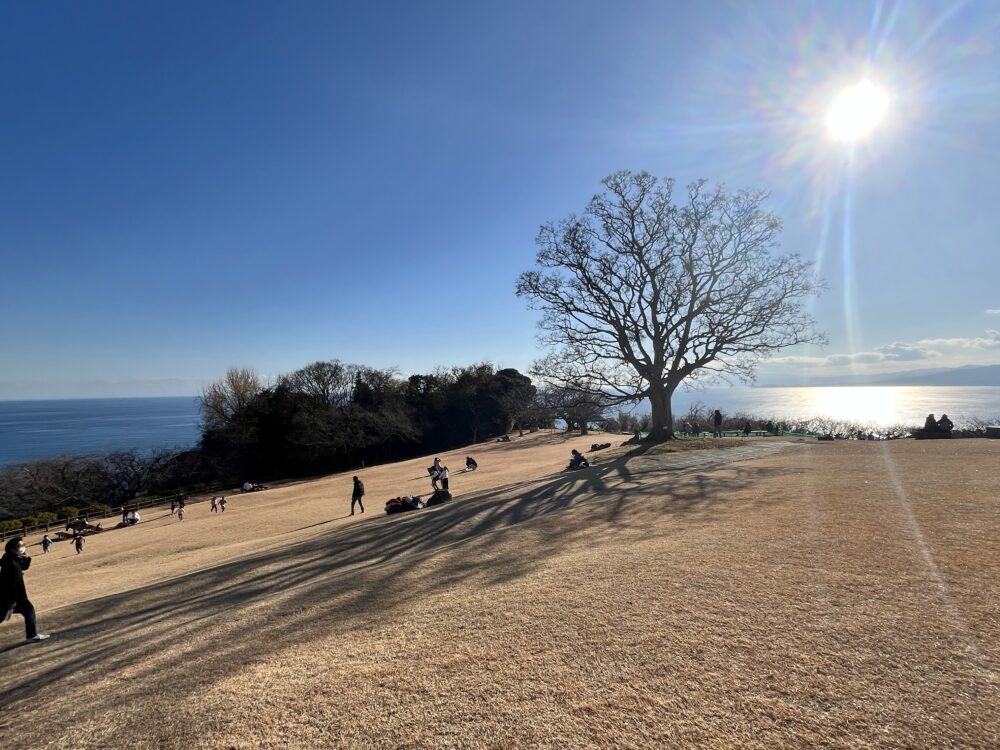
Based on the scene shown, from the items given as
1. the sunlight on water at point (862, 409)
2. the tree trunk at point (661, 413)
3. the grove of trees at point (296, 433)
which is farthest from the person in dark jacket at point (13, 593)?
the sunlight on water at point (862, 409)

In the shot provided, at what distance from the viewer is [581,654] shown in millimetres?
4312

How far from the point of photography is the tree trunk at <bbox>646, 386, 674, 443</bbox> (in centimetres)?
2059

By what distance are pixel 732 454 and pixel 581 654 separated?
1533 centimetres

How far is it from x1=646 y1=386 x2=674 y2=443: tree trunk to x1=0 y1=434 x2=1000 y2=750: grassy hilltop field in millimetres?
10109

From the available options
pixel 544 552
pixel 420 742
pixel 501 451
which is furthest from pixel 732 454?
pixel 501 451

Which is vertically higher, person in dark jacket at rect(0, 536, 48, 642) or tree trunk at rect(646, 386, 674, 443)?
tree trunk at rect(646, 386, 674, 443)

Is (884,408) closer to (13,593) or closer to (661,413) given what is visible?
(661,413)

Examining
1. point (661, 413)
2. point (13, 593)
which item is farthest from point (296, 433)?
point (13, 593)

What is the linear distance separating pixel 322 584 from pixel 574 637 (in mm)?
4756

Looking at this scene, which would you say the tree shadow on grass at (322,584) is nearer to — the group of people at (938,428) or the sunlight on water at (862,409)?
the group of people at (938,428)

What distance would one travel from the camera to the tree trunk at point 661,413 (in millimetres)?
20594

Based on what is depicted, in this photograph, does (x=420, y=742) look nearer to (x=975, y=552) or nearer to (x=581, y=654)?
(x=581, y=654)

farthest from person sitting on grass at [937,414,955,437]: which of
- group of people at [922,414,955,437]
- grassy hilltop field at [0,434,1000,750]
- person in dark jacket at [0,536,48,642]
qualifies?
person in dark jacket at [0,536,48,642]

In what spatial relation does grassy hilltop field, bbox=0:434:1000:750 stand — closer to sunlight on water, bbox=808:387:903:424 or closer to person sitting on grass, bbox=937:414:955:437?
person sitting on grass, bbox=937:414:955:437
